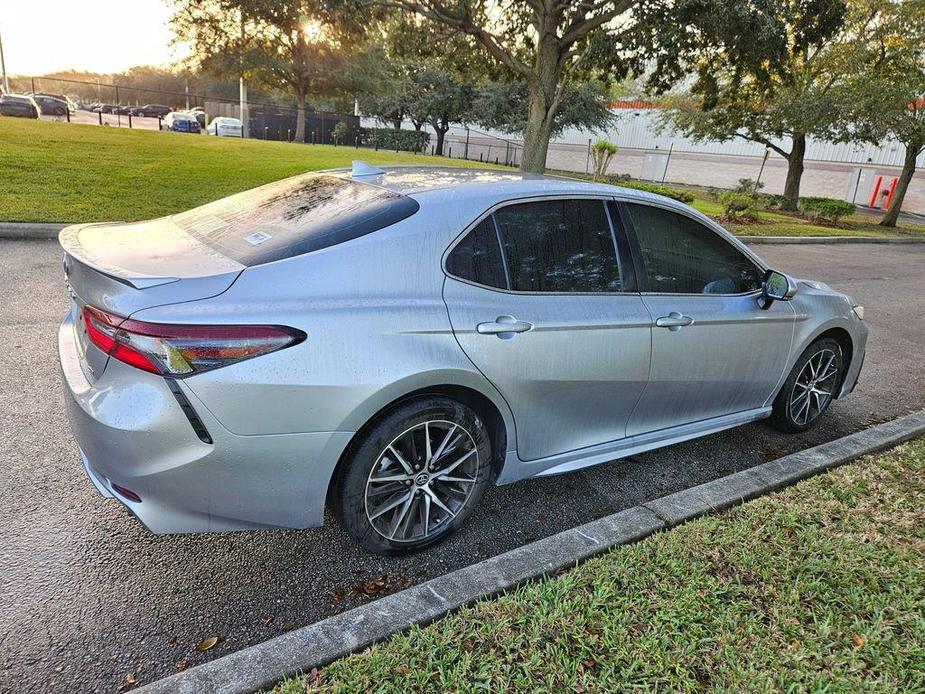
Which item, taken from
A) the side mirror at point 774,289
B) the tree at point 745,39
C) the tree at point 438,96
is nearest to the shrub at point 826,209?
the tree at point 745,39

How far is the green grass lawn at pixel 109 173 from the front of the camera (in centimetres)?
967

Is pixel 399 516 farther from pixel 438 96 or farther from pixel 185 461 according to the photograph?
pixel 438 96

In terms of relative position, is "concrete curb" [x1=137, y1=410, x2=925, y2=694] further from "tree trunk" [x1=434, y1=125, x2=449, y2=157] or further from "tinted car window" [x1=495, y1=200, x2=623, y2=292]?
"tree trunk" [x1=434, y1=125, x2=449, y2=157]

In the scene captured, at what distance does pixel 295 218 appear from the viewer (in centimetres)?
284

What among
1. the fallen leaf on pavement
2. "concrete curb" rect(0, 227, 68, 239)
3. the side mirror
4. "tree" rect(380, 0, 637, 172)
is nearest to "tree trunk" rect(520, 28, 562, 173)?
"tree" rect(380, 0, 637, 172)

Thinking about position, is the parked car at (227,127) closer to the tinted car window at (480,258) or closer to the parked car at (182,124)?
the parked car at (182,124)

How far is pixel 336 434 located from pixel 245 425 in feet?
1.09

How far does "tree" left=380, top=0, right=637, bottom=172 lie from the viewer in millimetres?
13414

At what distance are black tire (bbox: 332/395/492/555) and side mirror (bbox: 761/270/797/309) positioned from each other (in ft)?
6.70

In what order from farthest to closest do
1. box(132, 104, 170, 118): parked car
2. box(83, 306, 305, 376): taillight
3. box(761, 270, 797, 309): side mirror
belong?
box(132, 104, 170, 118): parked car, box(761, 270, 797, 309): side mirror, box(83, 306, 305, 376): taillight

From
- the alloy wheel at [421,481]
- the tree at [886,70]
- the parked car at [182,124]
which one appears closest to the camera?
the alloy wheel at [421,481]

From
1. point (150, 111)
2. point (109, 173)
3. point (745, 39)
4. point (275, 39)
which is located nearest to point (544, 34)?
point (745, 39)

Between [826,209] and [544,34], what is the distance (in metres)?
14.0

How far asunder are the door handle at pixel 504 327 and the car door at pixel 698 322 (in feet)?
2.76
